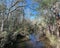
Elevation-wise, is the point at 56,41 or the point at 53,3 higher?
the point at 53,3

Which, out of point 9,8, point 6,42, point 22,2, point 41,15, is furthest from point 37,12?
point 6,42

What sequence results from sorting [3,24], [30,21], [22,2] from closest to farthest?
1. [22,2]
2. [3,24]
3. [30,21]

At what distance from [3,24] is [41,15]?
3871mm

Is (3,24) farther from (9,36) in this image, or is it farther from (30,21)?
(30,21)

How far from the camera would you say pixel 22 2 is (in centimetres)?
1505

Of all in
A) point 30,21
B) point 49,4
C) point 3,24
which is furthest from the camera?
point 30,21

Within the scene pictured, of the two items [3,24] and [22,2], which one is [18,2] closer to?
[22,2]

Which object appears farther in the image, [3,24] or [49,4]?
[3,24]

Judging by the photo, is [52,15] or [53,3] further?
[52,15]

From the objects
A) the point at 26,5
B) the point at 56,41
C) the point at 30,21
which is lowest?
the point at 56,41

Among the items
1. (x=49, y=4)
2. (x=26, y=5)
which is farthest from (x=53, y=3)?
(x=26, y=5)

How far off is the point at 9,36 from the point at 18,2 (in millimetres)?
3148

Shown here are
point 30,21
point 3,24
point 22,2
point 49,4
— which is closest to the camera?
point 49,4

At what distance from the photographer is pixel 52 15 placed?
1541 cm
